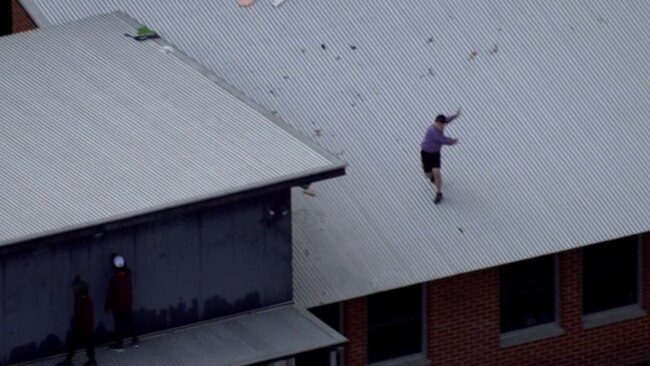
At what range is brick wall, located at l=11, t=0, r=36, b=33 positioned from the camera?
49981 millimetres

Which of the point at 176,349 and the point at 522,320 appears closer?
the point at 176,349

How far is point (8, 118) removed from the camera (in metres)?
44.3

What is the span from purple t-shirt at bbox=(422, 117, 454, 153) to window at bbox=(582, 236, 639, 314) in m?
3.63

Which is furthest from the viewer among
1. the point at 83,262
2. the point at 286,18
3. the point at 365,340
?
the point at 286,18

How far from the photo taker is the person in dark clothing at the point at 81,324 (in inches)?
1642

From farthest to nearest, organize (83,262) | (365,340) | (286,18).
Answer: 1. (286,18)
2. (365,340)
3. (83,262)

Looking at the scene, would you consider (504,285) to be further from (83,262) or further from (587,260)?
(83,262)

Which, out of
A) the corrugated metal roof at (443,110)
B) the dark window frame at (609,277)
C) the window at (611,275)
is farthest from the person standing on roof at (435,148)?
the window at (611,275)

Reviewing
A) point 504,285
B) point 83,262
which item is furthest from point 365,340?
point 83,262

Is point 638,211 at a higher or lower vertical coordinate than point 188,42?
lower

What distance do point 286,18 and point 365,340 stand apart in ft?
21.9

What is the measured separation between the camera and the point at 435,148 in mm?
46812

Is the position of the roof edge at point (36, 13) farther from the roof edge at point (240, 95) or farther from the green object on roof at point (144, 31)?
the green object on roof at point (144, 31)

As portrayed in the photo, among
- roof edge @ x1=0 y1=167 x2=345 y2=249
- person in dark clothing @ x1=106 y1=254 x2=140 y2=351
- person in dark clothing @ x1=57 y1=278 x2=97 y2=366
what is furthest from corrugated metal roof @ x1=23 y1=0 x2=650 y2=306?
person in dark clothing @ x1=57 y1=278 x2=97 y2=366
